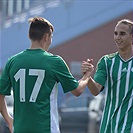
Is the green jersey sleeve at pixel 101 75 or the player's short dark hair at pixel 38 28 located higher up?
the player's short dark hair at pixel 38 28

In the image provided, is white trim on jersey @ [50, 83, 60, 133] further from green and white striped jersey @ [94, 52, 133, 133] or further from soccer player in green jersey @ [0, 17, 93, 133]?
green and white striped jersey @ [94, 52, 133, 133]

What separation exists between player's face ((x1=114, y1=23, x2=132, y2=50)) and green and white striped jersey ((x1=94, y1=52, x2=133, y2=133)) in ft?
0.46

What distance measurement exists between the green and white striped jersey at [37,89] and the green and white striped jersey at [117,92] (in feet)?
2.36

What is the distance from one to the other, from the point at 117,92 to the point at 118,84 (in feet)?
0.28

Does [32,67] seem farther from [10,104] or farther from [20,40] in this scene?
[20,40]

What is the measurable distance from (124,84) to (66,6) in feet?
65.0

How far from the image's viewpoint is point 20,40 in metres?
25.7

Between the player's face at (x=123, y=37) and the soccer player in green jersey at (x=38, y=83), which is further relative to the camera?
the player's face at (x=123, y=37)

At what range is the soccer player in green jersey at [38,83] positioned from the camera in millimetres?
5766

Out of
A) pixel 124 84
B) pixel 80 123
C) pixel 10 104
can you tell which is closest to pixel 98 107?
pixel 80 123

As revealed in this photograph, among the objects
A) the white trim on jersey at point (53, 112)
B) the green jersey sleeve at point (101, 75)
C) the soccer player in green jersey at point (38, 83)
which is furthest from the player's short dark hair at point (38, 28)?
the green jersey sleeve at point (101, 75)

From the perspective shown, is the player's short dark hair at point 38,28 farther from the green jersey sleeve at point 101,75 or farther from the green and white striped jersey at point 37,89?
the green jersey sleeve at point 101,75

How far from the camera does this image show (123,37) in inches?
258

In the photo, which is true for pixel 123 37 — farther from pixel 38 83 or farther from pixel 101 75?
pixel 38 83
